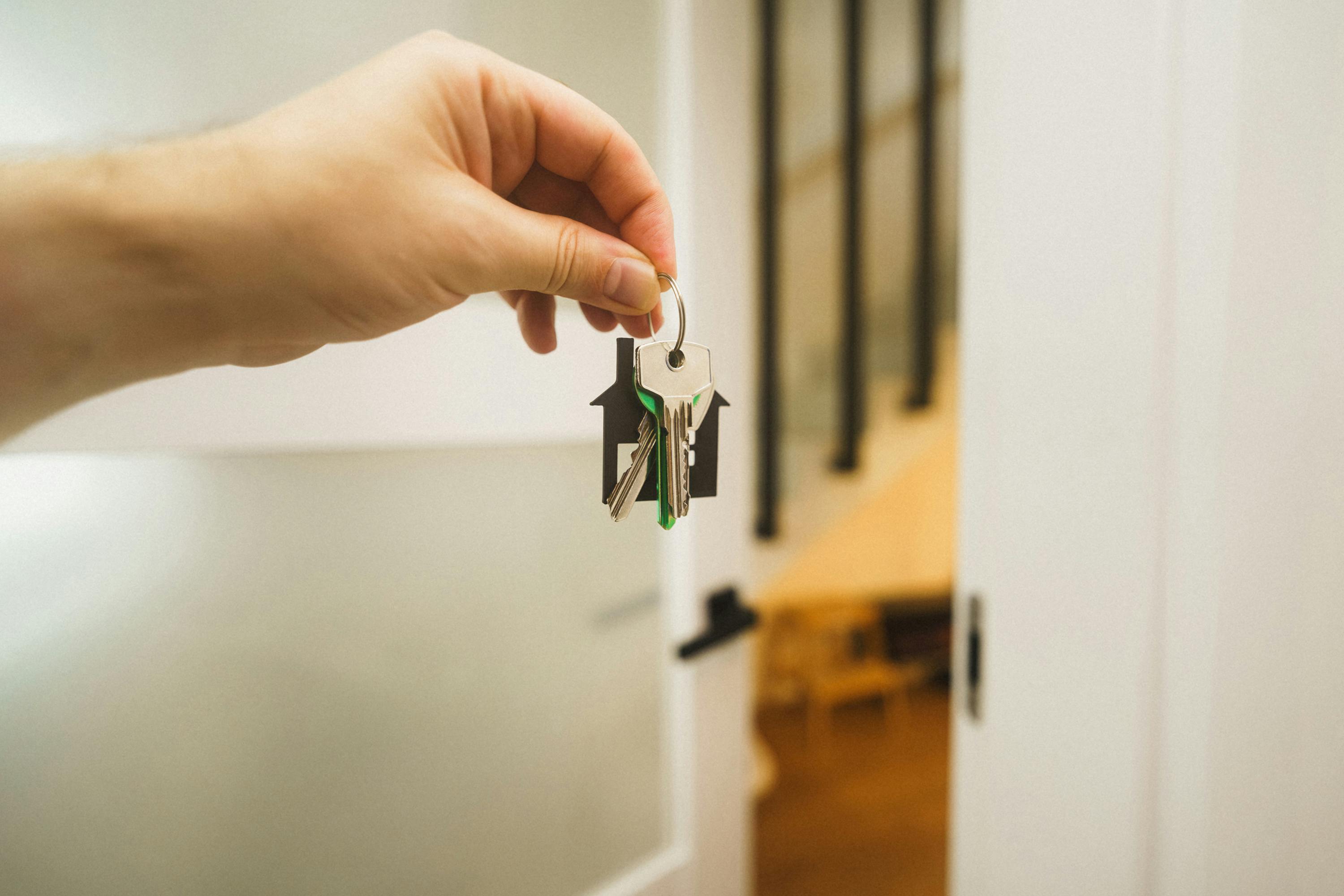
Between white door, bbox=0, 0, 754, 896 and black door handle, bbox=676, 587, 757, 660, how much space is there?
0.04 meters

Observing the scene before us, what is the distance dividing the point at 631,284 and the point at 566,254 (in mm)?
42

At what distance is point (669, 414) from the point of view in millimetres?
321

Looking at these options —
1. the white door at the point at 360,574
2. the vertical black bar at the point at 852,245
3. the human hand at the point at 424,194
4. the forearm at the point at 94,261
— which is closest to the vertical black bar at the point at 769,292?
the vertical black bar at the point at 852,245

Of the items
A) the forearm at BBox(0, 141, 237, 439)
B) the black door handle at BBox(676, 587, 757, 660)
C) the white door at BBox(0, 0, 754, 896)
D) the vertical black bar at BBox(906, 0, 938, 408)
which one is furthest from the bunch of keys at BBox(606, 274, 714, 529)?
the vertical black bar at BBox(906, 0, 938, 408)

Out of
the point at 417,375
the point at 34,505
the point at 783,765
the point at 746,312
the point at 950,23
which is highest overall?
the point at 950,23

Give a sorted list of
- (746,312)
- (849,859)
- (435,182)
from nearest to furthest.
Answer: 1. (435,182)
2. (746,312)
3. (849,859)

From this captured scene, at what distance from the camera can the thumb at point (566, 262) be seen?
33 cm

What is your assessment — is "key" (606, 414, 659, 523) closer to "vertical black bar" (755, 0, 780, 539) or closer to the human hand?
the human hand

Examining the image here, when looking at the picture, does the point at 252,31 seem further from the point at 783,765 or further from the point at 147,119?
the point at 783,765

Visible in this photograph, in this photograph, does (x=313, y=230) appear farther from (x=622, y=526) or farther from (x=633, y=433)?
(x=622, y=526)

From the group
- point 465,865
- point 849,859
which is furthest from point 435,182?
point 849,859

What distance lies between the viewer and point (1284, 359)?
1.84ft

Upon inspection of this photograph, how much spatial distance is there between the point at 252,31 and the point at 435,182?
0.37 metres

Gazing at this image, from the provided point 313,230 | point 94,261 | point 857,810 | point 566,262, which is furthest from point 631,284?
point 857,810
